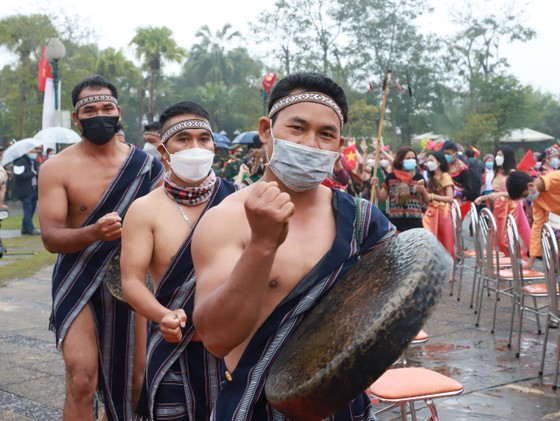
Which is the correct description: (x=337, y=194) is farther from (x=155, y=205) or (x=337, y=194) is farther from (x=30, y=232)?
(x=30, y=232)

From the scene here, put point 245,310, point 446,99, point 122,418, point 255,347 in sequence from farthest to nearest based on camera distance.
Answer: point 446,99 → point 122,418 → point 255,347 → point 245,310

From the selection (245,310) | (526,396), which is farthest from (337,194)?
(526,396)

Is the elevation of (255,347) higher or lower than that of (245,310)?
lower

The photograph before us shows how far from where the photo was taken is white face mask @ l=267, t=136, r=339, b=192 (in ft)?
7.33

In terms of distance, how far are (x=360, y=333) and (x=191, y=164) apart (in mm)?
2134

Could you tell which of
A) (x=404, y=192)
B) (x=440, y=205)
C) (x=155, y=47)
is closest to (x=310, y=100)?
(x=404, y=192)

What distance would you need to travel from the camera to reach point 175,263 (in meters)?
3.48

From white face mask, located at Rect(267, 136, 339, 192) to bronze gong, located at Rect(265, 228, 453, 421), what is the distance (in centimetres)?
32

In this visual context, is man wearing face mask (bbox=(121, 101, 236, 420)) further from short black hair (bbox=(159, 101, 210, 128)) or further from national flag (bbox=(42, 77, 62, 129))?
national flag (bbox=(42, 77, 62, 129))

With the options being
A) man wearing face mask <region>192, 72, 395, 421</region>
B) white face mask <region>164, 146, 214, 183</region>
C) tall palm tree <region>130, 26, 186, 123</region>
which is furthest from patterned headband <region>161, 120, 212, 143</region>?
tall palm tree <region>130, 26, 186, 123</region>

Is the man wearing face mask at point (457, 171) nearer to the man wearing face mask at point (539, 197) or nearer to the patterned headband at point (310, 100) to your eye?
the man wearing face mask at point (539, 197)

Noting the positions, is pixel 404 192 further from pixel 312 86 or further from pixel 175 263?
pixel 312 86

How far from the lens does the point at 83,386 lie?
13.1 feet

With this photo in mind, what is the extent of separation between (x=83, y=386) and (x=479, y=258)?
17.5 feet
